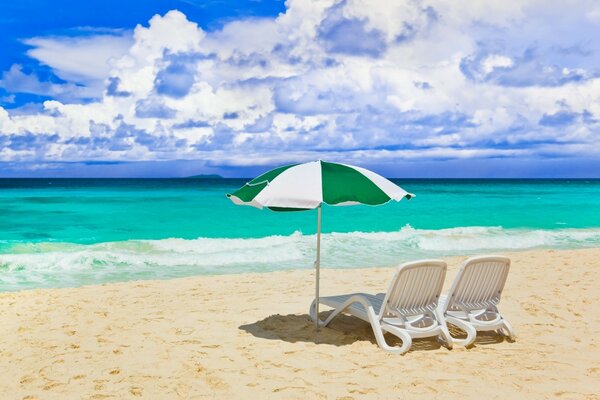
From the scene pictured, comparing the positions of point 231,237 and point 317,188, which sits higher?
point 317,188

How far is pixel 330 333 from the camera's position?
7.22 metres

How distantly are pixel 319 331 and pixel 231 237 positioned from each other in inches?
717

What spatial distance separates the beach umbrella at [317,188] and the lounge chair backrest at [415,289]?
31.4 inches

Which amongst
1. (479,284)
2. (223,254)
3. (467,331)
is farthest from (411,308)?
(223,254)

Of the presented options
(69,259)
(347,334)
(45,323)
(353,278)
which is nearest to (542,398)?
(347,334)

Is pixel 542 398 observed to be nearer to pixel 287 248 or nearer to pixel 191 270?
pixel 191 270

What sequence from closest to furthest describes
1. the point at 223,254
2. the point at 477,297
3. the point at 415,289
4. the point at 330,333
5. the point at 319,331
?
the point at 415,289
the point at 477,297
the point at 330,333
the point at 319,331
the point at 223,254

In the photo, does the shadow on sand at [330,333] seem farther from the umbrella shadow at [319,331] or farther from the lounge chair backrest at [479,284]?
the lounge chair backrest at [479,284]

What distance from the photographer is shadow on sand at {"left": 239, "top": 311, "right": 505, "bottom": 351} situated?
6844 millimetres

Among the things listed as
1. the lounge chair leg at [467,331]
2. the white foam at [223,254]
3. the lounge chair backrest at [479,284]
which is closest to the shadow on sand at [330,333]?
the lounge chair leg at [467,331]

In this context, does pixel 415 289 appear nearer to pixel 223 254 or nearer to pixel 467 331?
pixel 467 331

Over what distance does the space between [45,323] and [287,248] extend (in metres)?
10.2

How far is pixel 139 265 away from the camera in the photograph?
15.6 meters

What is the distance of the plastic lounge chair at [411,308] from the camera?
6254 mm
